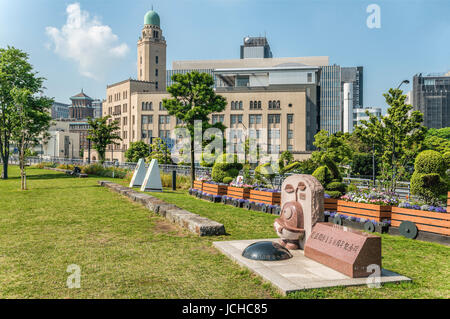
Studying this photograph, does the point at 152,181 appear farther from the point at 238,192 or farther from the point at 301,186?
the point at 301,186

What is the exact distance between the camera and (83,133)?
148m

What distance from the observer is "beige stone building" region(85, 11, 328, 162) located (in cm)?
7594

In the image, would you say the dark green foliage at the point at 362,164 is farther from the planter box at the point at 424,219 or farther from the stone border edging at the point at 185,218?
the planter box at the point at 424,219

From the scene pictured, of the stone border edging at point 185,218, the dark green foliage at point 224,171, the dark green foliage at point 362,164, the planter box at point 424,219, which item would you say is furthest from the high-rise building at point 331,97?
the planter box at point 424,219

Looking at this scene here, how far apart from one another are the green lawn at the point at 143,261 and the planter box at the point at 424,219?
1.58 ft

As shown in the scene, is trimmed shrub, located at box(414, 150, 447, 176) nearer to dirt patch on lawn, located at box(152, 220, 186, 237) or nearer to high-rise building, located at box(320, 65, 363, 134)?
dirt patch on lawn, located at box(152, 220, 186, 237)

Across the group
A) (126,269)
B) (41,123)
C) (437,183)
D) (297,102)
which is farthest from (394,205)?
(297,102)

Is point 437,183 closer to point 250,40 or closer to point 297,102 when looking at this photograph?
point 297,102

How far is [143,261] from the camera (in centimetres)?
722

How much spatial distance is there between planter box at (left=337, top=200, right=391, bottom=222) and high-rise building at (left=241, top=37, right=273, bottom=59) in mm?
153558

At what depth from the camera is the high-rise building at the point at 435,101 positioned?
129625 mm

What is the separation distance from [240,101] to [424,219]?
2742 inches

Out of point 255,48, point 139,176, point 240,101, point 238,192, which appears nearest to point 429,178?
point 238,192

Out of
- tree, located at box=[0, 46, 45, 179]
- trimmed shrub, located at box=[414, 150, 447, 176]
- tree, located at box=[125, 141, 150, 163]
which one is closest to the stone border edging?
trimmed shrub, located at box=[414, 150, 447, 176]
